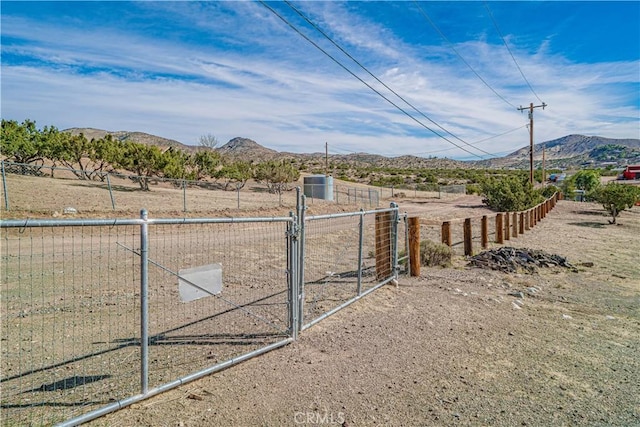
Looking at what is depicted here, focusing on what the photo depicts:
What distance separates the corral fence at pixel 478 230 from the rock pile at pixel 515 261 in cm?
113

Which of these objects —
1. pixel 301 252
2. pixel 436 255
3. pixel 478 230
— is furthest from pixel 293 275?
pixel 478 230

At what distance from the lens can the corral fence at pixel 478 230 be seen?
43.7 feet

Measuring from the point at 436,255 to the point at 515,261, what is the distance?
→ 203cm

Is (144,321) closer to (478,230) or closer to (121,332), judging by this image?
(121,332)

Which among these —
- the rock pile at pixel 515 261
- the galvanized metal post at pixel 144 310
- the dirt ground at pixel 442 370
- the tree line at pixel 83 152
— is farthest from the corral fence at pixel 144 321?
the tree line at pixel 83 152

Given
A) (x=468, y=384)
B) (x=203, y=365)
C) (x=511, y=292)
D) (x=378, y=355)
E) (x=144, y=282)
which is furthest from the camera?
(x=511, y=292)

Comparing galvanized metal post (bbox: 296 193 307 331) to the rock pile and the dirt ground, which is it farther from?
the rock pile

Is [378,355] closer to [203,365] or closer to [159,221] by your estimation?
[203,365]

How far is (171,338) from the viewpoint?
600 centimetres

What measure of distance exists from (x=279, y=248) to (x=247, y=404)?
10884 millimetres

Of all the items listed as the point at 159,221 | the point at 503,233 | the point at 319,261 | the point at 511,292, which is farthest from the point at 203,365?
the point at 503,233

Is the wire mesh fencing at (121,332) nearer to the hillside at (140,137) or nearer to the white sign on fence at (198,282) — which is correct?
the white sign on fence at (198,282)

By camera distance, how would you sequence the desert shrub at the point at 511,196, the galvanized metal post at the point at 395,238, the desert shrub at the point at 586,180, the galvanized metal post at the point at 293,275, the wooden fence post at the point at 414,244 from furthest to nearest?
the desert shrub at the point at 586,180 → the desert shrub at the point at 511,196 → the wooden fence post at the point at 414,244 → the galvanized metal post at the point at 395,238 → the galvanized metal post at the point at 293,275

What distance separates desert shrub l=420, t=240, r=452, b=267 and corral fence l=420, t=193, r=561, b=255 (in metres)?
0.59
